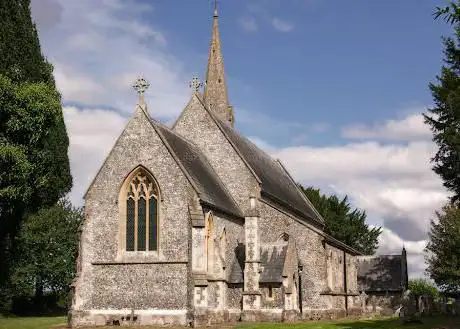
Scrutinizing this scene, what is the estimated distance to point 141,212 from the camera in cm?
2978

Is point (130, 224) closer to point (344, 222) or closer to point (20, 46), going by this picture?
point (20, 46)

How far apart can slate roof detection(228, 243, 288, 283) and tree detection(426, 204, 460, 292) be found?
12595 millimetres

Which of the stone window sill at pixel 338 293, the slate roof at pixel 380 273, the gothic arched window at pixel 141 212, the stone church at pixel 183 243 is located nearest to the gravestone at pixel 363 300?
the slate roof at pixel 380 273

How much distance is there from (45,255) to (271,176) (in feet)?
60.9

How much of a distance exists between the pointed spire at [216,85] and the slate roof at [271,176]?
4.99m

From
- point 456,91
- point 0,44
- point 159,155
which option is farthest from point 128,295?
point 456,91

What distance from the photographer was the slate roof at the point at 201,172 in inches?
1212

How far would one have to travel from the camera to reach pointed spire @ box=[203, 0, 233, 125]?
49.5m

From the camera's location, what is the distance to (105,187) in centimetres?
3039

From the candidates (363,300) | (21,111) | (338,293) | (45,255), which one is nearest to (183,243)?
(21,111)

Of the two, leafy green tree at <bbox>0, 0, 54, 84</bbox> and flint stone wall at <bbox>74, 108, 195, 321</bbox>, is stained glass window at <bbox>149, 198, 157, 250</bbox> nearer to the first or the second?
flint stone wall at <bbox>74, 108, 195, 321</bbox>

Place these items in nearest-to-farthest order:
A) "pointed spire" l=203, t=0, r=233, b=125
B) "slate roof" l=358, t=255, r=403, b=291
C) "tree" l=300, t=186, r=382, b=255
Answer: "pointed spire" l=203, t=0, r=233, b=125
"slate roof" l=358, t=255, r=403, b=291
"tree" l=300, t=186, r=382, b=255

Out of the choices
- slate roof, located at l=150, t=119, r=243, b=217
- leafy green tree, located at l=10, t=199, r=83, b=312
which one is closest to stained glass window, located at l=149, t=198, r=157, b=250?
slate roof, located at l=150, t=119, r=243, b=217

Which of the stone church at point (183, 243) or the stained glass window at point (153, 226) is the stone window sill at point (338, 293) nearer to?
the stone church at point (183, 243)
